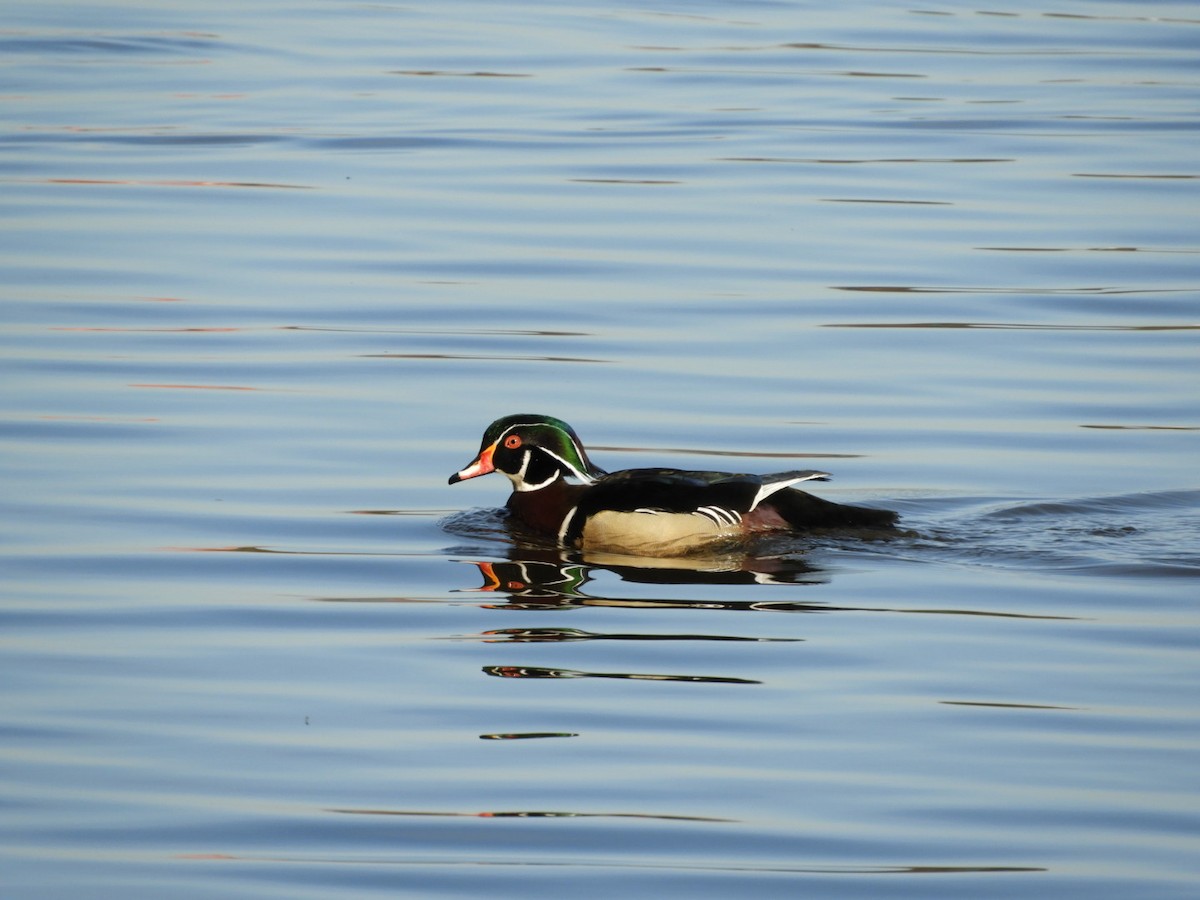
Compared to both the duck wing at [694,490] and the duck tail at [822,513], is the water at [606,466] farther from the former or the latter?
the duck wing at [694,490]

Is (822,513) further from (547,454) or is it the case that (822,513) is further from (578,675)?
(578,675)

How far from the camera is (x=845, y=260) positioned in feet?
49.6

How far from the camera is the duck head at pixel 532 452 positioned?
9773 mm

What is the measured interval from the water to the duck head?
28 cm

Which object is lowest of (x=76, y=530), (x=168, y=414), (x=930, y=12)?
(x=76, y=530)

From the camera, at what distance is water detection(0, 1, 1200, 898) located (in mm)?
5773

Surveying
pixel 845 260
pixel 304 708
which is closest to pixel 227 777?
pixel 304 708

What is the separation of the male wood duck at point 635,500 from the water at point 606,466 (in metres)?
0.20

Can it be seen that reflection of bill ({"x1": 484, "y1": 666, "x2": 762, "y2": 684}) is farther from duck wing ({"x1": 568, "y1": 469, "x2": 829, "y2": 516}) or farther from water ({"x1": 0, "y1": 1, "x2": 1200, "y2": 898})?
duck wing ({"x1": 568, "y1": 469, "x2": 829, "y2": 516})

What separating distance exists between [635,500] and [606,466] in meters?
1.33

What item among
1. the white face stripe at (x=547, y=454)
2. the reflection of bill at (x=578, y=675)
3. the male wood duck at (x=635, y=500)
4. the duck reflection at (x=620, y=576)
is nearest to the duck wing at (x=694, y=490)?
the male wood duck at (x=635, y=500)

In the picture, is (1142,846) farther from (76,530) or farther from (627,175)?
(627,175)

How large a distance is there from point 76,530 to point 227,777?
10.8ft

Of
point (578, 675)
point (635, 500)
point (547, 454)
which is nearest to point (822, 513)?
point (635, 500)
